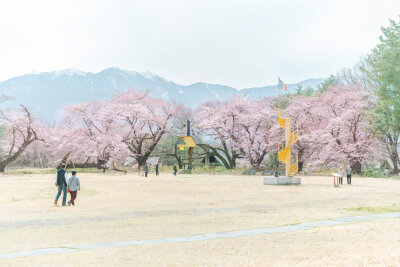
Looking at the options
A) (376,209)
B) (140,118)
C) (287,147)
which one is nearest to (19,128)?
(140,118)

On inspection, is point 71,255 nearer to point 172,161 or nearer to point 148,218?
point 148,218

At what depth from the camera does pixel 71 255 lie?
8625mm

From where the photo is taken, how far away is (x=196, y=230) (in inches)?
472

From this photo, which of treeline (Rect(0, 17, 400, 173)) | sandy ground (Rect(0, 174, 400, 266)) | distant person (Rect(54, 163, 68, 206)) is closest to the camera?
sandy ground (Rect(0, 174, 400, 266))

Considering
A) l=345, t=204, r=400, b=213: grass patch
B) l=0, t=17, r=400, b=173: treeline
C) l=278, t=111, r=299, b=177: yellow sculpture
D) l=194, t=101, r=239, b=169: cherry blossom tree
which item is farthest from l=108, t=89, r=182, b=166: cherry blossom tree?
l=345, t=204, r=400, b=213: grass patch

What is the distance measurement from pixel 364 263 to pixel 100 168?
161 feet

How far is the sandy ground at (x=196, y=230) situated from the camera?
8328mm

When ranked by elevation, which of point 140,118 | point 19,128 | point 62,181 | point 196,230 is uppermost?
point 140,118

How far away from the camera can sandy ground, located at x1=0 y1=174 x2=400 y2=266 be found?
8328 mm

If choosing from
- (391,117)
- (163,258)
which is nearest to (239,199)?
(163,258)

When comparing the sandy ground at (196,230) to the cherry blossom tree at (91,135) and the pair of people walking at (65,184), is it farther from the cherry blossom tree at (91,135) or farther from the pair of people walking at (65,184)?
the cherry blossom tree at (91,135)

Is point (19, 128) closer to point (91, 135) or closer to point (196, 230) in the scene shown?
point (91, 135)

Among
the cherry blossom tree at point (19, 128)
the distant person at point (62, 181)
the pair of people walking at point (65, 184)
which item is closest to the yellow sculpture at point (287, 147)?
the pair of people walking at point (65, 184)

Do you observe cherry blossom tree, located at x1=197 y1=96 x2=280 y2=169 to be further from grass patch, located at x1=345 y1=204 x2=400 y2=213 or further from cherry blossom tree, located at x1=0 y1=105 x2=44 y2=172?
grass patch, located at x1=345 y1=204 x2=400 y2=213
